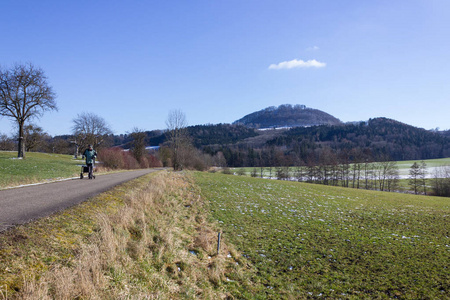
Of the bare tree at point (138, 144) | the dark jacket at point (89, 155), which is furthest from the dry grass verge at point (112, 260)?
the bare tree at point (138, 144)

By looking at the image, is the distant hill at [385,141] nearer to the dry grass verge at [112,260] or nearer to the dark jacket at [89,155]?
the dark jacket at [89,155]

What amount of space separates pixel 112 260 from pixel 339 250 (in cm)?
834

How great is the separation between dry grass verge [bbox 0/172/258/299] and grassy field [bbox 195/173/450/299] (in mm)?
1365

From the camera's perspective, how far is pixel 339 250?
352 inches

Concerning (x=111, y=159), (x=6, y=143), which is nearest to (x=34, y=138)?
(x=6, y=143)

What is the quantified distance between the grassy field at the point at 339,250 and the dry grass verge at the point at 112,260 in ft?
4.48

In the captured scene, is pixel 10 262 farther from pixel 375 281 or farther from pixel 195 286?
pixel 375 281

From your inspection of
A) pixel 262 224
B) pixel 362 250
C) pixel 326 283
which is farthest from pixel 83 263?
pixel 362 250

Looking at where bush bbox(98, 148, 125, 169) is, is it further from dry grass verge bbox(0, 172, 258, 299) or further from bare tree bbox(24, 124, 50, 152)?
bare tree bbox(24, 124, 50, 152)

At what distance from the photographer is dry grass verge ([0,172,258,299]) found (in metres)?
3.88

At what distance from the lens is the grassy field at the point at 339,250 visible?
6434 mm

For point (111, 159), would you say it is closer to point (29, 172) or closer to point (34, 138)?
point (29, 172)

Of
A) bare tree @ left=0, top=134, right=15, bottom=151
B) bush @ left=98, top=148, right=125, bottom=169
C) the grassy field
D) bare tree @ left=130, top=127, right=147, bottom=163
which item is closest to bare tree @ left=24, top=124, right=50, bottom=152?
bare tree @ left=0, top=134, right=15, bottom=151

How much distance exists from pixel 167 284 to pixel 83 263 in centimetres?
185
